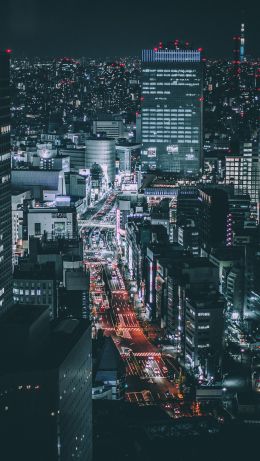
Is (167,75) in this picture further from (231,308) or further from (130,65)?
(130,65)

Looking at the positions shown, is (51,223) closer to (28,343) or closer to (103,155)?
(103,155)

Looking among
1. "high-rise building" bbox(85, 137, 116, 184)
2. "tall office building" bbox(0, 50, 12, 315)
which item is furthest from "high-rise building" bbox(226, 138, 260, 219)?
"tall office building" bbox(0, 50, 12, 315)

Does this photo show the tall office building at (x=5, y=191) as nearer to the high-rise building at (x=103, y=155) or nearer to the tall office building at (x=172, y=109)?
the tall office building at (x=172, y=109)

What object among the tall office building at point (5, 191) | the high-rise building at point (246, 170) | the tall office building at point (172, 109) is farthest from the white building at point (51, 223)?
the tall office building at point (5, 191)

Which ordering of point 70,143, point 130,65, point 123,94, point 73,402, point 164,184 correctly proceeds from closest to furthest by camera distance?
point 73,402 → point 164,184 → point 70,143 → point 123,94 → point 130,65

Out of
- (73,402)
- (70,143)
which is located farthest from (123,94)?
(73,402)

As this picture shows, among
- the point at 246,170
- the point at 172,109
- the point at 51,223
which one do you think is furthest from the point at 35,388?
the point at 172,109
